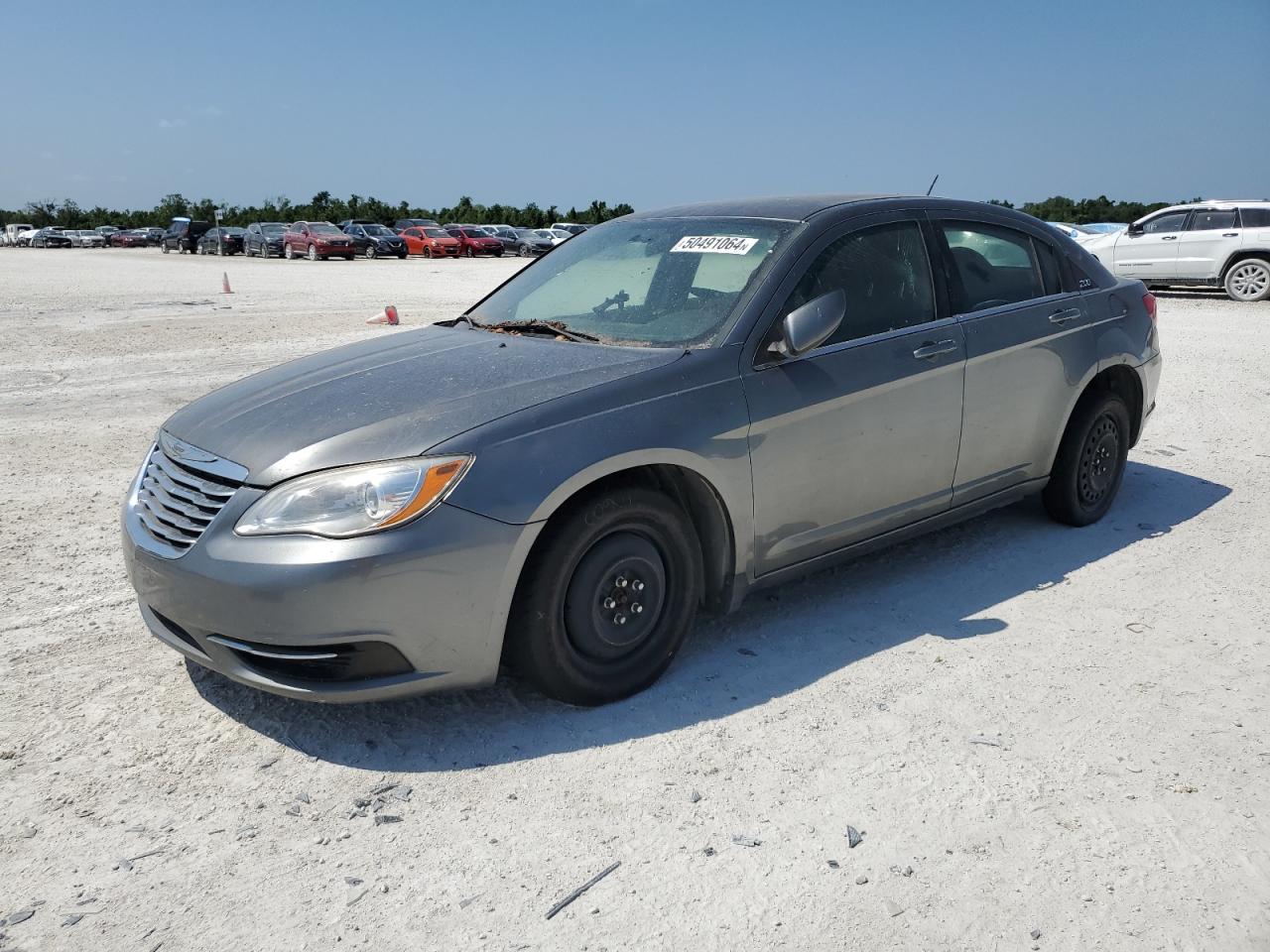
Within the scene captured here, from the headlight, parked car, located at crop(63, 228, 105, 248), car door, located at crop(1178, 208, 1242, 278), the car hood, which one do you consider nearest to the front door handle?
the car hood

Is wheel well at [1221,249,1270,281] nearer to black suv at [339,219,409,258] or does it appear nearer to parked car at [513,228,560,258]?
parked car at [513,228,560,258]

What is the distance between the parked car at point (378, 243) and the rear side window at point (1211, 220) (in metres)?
31.2

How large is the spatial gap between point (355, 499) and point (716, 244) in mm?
1953

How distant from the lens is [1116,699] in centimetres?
380

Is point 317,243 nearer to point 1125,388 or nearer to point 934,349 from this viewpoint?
point 1125,388

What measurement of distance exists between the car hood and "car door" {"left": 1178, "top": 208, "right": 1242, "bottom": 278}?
692 inches

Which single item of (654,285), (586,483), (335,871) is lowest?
(335,871)

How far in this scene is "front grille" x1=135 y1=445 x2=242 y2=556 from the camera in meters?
3.49

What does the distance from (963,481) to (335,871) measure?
3149mm

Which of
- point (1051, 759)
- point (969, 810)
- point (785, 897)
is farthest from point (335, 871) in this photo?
point (1051, 759)

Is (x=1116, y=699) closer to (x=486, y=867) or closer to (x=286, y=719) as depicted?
(x=486, y=867)

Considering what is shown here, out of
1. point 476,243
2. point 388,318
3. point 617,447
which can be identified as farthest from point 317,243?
point 617,447

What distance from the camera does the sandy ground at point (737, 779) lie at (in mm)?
2717

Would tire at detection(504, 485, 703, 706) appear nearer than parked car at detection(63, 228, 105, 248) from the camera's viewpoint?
Yes
